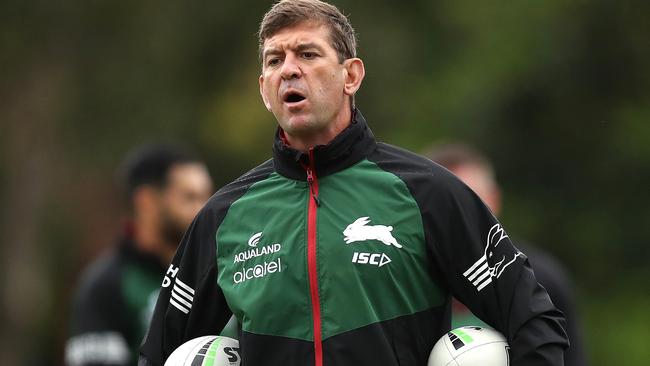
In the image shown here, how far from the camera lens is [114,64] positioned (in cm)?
2681

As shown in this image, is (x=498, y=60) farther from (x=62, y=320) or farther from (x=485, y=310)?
(x=485, y=310)

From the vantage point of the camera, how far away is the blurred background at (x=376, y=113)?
21531 mm

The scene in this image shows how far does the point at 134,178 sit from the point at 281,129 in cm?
511

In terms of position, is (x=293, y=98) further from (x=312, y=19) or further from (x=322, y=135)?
A: (x=312, y=19)

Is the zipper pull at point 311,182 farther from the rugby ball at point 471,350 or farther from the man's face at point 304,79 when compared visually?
the rugby ball at point 471,350

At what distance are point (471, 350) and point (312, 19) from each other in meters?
1.52

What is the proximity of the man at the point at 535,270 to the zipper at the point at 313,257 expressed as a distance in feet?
6.18

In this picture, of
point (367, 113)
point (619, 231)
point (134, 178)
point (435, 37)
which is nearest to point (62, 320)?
point (367, 113)

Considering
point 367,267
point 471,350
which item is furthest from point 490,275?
point 367,267

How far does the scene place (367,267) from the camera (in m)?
6.25

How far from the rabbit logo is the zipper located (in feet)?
0.47

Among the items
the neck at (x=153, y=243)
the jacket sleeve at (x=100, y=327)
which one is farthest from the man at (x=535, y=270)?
the jacket sleeve at (x=100, y=327)

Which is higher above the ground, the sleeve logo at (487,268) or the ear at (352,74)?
the ear at (352,74)

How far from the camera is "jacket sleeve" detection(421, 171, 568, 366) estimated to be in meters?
6.14
